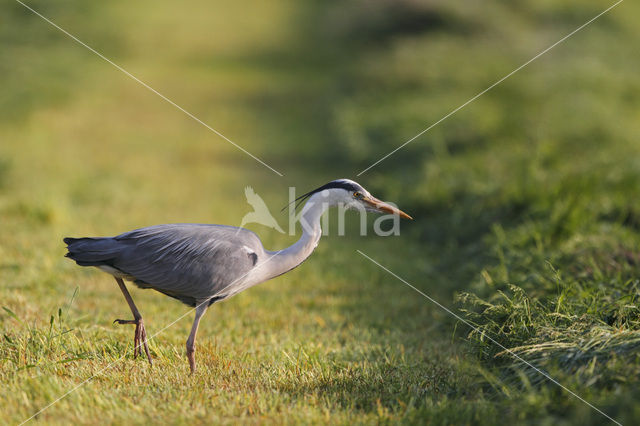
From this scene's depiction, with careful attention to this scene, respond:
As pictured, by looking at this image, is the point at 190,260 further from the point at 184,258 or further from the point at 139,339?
the point at 139,339

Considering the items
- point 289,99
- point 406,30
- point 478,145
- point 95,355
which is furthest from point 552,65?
point 95,355

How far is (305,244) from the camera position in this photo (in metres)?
4.58

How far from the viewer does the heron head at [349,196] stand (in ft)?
15.2

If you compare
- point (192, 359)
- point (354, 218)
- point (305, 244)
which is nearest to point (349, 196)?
point (305, 244)

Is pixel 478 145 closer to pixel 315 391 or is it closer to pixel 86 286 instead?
pixel 86 286

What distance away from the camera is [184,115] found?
1825 cm

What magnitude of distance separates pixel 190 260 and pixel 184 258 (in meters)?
0.05

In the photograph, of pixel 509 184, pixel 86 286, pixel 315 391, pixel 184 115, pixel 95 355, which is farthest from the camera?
pixel 184 115

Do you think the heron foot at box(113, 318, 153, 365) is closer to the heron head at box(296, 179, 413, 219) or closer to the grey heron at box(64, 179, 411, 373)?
the grey heron at box(64, 179, 411, 373)

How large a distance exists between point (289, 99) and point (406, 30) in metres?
4.21

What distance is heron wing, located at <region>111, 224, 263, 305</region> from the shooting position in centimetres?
440

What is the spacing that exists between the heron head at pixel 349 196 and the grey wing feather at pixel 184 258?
2.05ft

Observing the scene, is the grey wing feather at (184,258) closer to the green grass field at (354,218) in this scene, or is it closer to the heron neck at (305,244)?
the heron neck at (305,244)

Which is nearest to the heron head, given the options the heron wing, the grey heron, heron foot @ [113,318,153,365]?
the grey heron
